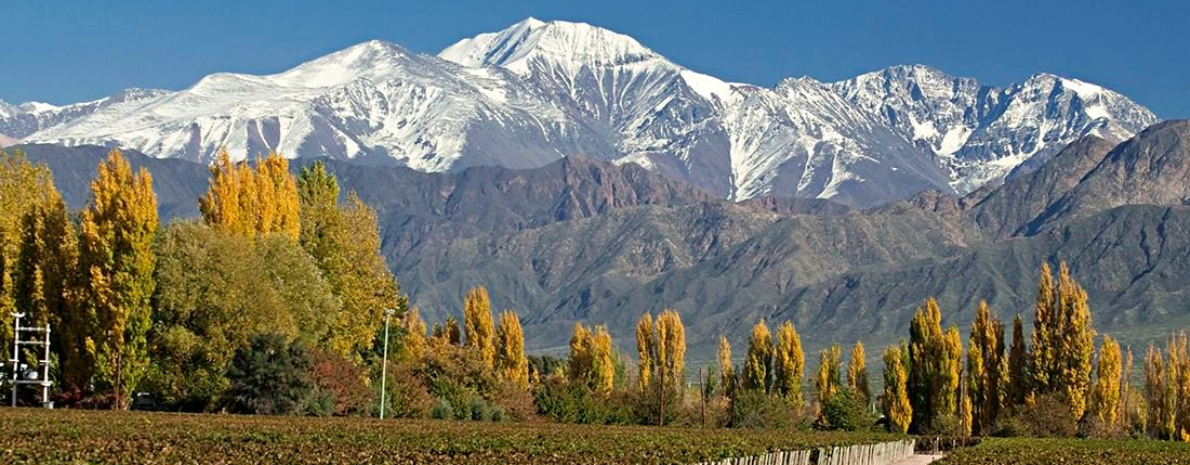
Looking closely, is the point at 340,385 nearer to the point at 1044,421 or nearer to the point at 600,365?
the point at 1044,421

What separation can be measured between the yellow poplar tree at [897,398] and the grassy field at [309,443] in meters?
58.4

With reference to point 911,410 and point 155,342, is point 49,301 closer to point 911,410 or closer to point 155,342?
point 155,342

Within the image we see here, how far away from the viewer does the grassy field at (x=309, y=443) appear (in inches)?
1837

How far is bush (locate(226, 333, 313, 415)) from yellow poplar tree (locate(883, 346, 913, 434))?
60369 mm

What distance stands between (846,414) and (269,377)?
196 feet

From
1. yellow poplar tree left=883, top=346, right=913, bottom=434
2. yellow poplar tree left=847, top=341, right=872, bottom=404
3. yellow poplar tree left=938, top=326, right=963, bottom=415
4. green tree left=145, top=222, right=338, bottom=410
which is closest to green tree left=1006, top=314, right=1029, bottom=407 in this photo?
yellow poplar tree left=938, top=326, right=963, bottom=415

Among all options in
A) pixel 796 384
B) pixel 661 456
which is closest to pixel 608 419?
pixel 796 384

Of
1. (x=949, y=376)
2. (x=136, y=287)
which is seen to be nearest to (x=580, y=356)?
(x=949, y=376)

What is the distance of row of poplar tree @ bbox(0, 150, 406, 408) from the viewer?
83.8 m

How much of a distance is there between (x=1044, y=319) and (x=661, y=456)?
74.5 metres

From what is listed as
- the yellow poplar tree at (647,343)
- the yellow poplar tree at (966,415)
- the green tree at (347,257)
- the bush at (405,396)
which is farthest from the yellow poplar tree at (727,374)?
the green tree at (347,257)

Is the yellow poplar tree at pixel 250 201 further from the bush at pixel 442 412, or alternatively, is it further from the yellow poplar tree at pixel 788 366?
the yellow poplar tree at pixel 788 366

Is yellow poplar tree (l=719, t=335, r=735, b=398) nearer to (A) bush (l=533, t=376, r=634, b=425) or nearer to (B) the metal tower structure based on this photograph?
(A) bush (l=533, t=376, r=634, b=425)

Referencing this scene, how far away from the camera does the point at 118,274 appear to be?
84.1m
